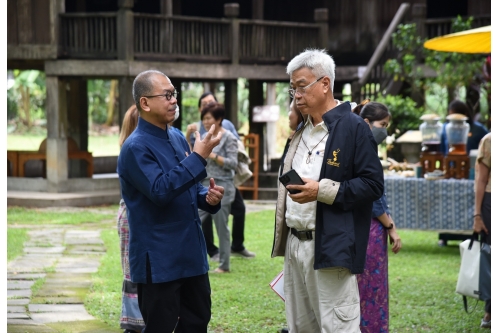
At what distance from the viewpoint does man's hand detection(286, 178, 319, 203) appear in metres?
4.07

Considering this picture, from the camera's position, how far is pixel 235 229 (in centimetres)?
1008

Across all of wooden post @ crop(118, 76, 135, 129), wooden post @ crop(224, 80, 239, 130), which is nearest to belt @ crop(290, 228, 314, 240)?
wooden post @ crop(118, 76, 135, 129)

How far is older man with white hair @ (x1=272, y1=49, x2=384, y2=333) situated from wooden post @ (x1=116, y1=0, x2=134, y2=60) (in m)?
11.6

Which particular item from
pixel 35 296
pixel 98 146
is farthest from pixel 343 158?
pixel 98 146

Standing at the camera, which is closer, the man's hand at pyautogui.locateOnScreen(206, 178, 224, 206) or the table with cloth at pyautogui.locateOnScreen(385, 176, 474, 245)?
the man's hand at pyautogui.locateOnScreen(206, 178, 224, 206)

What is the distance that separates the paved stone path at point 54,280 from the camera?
690 cm

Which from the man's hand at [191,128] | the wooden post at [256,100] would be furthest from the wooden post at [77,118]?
the man's hand at [191,128]

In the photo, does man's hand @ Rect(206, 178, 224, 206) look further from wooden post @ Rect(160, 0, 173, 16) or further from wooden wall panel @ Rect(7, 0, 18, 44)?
wooden post @ Rect(160, 0, 173, 16)

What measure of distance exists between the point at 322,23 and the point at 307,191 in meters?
14.2

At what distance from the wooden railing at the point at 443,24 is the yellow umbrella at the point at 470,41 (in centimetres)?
734

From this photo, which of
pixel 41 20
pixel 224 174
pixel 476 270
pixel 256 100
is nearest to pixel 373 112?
pixel 476 270

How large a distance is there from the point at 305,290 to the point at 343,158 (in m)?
0.73

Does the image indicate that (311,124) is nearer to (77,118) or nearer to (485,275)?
(485,275)

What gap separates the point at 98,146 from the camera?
3488 cm
